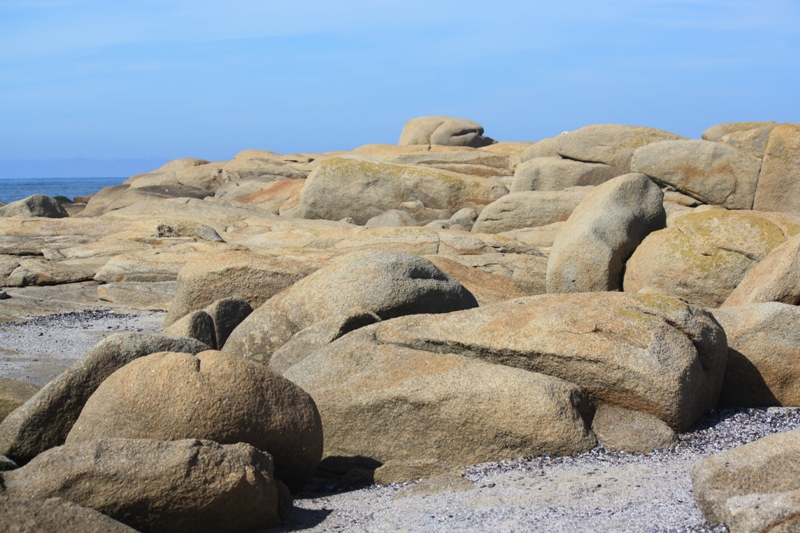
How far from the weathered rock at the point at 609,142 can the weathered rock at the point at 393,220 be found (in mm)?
5220

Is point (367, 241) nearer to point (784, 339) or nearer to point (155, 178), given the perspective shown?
point (784, 339)

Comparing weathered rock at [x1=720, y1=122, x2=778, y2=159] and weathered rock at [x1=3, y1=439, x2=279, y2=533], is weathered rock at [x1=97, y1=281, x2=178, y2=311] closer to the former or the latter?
weathered rock at [x1=3, y1=439, x2=279, y2=533]

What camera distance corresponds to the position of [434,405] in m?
7.27

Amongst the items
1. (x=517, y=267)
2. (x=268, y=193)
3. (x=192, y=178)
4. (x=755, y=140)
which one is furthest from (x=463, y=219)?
(x=192, y=178)

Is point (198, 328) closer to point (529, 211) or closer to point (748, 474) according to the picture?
point (748, 474)

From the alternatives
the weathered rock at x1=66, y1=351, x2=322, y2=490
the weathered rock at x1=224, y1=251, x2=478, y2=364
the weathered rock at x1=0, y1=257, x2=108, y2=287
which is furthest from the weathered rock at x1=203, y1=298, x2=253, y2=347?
the weathered rock at x1=0, y1=257, x2=108, y2=287

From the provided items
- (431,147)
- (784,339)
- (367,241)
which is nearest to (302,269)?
(367,241)

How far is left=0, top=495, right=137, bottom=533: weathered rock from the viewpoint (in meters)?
4.58

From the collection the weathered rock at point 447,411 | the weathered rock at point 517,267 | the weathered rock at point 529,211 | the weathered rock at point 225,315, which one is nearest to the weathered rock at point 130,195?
the weathered rock at point 529,211

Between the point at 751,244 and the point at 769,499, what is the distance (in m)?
8.70

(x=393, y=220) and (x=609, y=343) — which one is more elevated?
(x=609, y=343)

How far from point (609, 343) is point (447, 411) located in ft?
5.01

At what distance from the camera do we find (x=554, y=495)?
589 centimetres

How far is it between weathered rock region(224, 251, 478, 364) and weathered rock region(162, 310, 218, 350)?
13.2 inches
